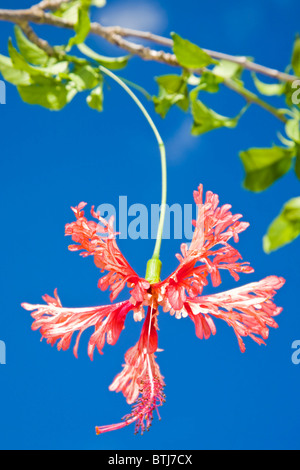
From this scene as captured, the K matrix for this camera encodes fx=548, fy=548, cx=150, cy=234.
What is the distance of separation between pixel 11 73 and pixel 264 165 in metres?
0.46

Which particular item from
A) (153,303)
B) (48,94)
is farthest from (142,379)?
(48,94)

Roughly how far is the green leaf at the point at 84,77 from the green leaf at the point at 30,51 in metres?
0.06

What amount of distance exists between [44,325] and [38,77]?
0.46 m

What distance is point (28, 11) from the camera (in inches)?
34.8

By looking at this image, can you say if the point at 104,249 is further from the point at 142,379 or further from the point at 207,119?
the point at 207,119

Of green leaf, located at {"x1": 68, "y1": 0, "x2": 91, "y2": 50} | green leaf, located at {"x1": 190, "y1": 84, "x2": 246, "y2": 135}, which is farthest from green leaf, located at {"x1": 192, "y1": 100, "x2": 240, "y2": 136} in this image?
green leaf, located at {"x1": 68, "y1": 0, "x2": 91, "y2": 50}

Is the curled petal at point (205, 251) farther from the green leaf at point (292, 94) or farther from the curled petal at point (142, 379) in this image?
the green leaf at point (292, 94)

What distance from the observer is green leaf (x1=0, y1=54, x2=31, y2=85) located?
3.06 ft

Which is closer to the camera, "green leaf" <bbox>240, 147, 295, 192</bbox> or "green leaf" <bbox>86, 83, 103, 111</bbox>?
"green leaf" <bbox>240, 147, 295, 192</bbox>

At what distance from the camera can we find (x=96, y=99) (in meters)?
1.04

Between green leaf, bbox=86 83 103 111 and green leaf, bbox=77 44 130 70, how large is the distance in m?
0.05

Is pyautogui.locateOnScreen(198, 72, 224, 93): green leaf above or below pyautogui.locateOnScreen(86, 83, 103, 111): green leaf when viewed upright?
below

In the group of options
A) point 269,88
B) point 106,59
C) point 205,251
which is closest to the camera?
point 205,251

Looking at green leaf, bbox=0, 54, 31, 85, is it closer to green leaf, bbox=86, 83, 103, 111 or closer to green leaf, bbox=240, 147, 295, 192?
green leaf, bbox=86, 83, 103, 111
